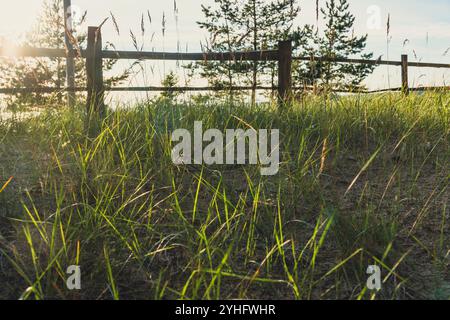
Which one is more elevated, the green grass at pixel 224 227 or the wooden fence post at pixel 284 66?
the wooden fence post at pixel 284 66

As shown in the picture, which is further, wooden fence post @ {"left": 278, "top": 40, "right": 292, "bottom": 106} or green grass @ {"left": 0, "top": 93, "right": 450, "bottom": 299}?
wooden fence post @ {"left": 278, "top": 40, "right": 292, "bottom": 106}

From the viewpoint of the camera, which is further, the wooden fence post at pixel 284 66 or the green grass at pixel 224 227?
the wooden fence post at pixel 284 66

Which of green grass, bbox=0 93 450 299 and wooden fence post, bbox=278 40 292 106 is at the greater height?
wooden fence post, bbox=278 40 292 106

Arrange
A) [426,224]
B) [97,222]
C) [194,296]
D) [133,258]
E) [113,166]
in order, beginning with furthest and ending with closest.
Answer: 1. [113,166]
2. [426,224]
3. [97,222]
4. [133,258]
5. [194,296]

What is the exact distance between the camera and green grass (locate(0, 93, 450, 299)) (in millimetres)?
2080

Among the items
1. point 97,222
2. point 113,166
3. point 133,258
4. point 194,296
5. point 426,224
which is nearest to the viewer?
point 194,296

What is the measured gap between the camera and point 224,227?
2.53 metres

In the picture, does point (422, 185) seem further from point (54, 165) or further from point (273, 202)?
point (54, 165)

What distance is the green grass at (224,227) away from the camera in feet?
6.82
